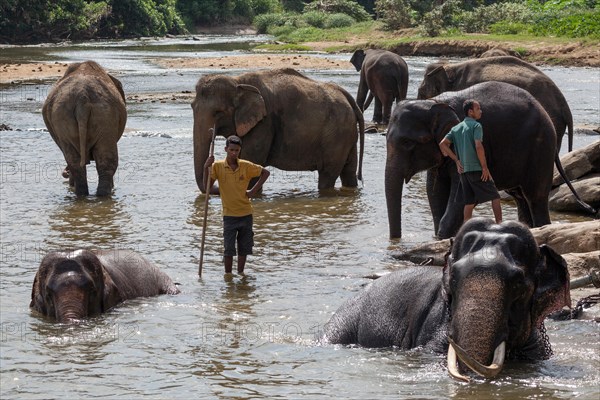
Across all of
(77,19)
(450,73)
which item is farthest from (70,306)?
(77,19)

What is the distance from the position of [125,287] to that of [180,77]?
2827 cm

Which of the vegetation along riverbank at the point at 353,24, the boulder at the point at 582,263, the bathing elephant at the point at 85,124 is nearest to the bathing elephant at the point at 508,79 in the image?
the bathing elephant at the point at 85,124

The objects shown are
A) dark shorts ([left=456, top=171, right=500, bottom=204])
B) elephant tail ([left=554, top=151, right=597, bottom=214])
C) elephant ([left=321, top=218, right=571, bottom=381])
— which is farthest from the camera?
elephant tail ([left=554, top=151, right=597, bottom=214])

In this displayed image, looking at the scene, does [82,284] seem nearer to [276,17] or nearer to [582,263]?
[582,263]

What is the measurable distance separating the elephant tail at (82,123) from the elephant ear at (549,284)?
9.22m

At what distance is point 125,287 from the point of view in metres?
9.30

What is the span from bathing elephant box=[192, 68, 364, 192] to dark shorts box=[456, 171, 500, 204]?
171 inches

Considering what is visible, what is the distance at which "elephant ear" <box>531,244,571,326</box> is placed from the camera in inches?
245

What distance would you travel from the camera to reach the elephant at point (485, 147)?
11195 millimetres

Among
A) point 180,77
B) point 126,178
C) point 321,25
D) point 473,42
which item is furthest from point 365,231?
point 321,25

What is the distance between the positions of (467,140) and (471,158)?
213mm

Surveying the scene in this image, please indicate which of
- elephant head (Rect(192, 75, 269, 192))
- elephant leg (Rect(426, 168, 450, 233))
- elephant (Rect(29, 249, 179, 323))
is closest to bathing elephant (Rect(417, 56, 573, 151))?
elephant leg (Rect(426, 168, 450, 233))

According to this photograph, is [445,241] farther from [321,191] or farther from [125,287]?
[321,191]

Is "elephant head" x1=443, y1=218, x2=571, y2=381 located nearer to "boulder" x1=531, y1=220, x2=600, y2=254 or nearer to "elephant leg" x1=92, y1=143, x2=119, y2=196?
"boulder" x1=531, y1=220, x2=600, y2=254
